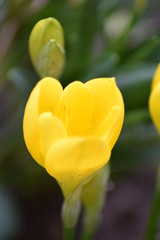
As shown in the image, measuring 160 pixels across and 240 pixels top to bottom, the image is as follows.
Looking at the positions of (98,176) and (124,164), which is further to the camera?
(124,164)

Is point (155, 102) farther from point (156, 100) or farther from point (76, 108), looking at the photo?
point (76, 108)

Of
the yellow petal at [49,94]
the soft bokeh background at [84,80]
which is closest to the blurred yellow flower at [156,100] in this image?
the yellow petal at [49,94]

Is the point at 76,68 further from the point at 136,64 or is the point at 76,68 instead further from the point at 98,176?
the point at 98,176

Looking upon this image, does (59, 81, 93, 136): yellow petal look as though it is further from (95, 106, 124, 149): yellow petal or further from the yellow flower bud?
the yellow flower bud

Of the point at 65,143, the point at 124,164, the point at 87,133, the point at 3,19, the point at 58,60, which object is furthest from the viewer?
the point at 124,164

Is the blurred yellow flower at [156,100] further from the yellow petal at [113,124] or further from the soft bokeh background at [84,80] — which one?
the soft bokeh background at [84,80]

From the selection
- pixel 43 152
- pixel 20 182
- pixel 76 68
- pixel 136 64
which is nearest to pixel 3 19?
pixel 76 68

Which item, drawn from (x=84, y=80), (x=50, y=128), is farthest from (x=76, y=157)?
(x=84, y=80)
